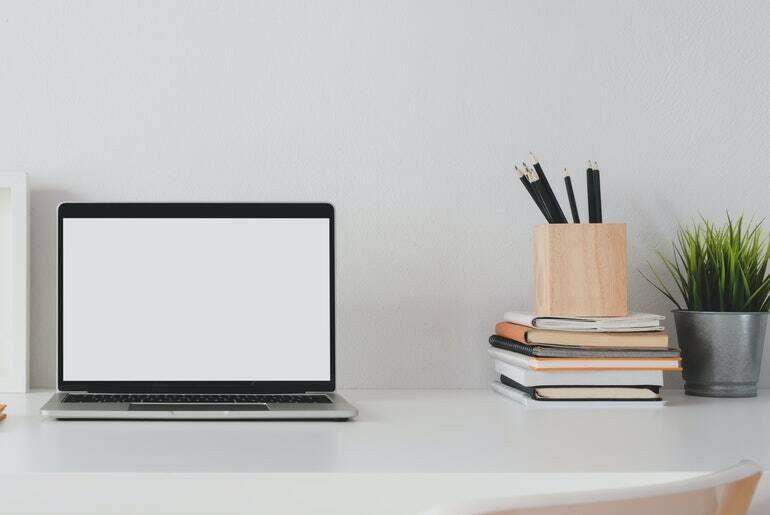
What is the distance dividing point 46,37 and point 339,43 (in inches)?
16.5

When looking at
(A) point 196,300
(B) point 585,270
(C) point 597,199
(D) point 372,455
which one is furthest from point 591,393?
(A) point 196,300

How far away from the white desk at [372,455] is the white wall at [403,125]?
0.28 metres

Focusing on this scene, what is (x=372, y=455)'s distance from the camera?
0.82 m

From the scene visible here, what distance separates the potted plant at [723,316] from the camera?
1185 millimetres

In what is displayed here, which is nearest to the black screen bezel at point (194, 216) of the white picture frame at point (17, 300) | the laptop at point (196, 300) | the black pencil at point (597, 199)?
the laptop at point (196, 300)

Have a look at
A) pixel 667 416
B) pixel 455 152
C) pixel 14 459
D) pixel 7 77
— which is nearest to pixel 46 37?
pixel 7 77

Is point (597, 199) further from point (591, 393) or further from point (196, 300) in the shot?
point (196, 300)

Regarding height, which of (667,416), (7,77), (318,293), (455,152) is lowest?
(667,416)

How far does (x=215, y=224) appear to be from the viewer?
114 centimetres

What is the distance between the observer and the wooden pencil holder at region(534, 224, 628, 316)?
114cm

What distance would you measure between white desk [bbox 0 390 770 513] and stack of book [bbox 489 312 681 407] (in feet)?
0.13

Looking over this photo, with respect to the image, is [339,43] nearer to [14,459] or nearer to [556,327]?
[556,327]

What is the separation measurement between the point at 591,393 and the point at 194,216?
55 centimetres

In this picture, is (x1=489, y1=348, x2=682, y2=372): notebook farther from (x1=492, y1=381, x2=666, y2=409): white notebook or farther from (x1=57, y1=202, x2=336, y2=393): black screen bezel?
(x1=57, y1=202, x2=336, y2=393): black screen bezel
